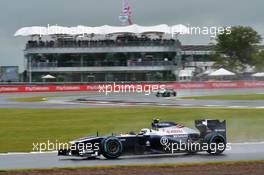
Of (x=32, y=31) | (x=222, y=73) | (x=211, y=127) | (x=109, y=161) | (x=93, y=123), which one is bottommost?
(x=109, y=161)

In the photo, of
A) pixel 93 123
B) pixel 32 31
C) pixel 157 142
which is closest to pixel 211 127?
pixel 157 142

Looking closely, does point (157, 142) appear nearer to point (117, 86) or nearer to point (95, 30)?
point (117, 86)

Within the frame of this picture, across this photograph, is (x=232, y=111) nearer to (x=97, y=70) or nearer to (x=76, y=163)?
(x=76, y=163)

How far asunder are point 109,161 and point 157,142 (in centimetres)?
140

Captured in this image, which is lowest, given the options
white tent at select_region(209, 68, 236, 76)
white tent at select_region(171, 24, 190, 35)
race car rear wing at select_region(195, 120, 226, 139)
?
race car rear wing at select_region(195, 120, 226, 139)

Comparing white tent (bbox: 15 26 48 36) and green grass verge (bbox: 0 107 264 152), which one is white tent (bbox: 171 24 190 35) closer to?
white tent (bbox: 15 26 48 36)

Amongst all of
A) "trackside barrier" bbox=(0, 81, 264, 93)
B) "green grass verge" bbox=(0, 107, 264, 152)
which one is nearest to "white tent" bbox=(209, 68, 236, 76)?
"trackside barrier" bbox=(0, 81, 264, 93)

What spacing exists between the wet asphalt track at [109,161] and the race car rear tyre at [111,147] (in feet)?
0.55

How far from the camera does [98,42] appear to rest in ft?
295

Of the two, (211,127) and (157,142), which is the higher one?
(211,127)

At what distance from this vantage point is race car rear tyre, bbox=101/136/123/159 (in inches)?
607

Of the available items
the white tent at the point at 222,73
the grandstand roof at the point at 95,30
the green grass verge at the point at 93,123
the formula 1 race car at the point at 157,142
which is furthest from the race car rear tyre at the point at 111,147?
the grandstand roof at the point at 95,30

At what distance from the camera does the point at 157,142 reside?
15.9 metres

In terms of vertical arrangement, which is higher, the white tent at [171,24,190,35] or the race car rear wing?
the white tent at [171,24,190,35]
